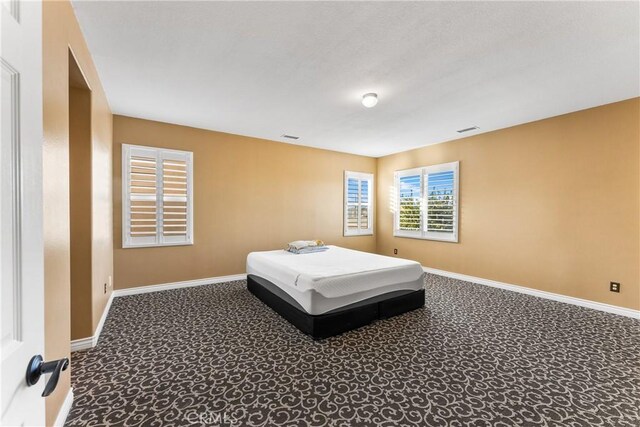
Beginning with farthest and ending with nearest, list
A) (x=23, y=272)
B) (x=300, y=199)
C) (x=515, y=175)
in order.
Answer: (x=300, y=199)
(x=515, y=175)
(x=23, y=272)

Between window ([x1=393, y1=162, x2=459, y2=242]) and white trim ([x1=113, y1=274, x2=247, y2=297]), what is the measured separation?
3805mm

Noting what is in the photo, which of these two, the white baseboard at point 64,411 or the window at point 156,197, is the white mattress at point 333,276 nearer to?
the window at point 156,197

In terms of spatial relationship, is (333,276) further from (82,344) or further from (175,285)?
(175,285)

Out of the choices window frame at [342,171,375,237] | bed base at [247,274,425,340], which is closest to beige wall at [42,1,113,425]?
bed base at [247,274,425,340]

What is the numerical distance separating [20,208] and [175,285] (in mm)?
4477

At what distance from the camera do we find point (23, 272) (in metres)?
0.65

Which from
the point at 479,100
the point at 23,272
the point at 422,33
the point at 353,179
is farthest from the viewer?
the point at 353,179

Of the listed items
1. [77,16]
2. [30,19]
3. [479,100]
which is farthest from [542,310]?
[77,16]

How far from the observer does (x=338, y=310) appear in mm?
3008

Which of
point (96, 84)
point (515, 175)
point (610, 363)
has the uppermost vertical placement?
point (96, 84)

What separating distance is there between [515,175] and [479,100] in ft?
5.80

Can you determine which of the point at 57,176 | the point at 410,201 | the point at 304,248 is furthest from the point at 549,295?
the point at 57,176

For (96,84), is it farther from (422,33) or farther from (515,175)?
(515,175)

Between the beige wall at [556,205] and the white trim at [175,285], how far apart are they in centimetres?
422
